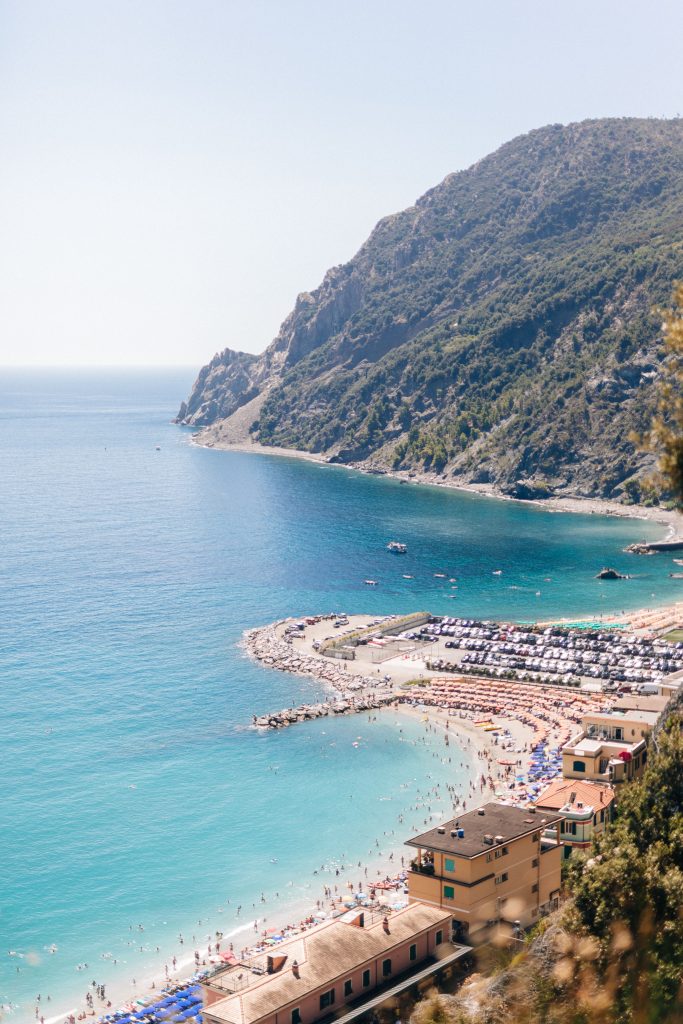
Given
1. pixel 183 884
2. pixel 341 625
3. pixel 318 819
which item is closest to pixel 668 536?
pixel 341 625

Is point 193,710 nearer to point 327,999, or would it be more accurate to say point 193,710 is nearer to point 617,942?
point 327,999

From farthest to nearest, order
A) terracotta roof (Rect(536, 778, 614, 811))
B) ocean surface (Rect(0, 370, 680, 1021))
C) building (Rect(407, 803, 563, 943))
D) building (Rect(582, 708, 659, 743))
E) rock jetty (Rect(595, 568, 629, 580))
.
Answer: rock jetty (Rect(595, 568, 629, 580)) < building (Rect(582, 708, 659, 743)) < ocean surface (Rect(0, 370, 680, 1021)) < terracotta roof (Rect(536, 778, 614, 811)) < building (Rect(407, 803, 563, 943))

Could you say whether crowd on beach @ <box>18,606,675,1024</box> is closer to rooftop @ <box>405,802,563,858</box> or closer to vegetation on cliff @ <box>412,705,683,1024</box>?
rooftop @ <box>405,802,563,858</box>

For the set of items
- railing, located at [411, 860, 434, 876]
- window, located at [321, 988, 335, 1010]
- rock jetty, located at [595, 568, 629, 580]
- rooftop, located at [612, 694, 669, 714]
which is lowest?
rooftop, located at [612, 694, 669, 714]

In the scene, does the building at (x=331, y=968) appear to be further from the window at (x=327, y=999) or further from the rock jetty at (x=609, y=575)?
the rock jetty at (x=609, y=575)

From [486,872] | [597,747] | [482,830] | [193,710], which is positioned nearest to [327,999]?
[486,872]

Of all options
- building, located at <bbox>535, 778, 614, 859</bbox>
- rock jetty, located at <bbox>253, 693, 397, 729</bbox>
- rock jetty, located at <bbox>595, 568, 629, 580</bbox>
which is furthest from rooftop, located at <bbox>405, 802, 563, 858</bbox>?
rock jetty, located at <bbox>595, 568, 629, 580</bbox>
